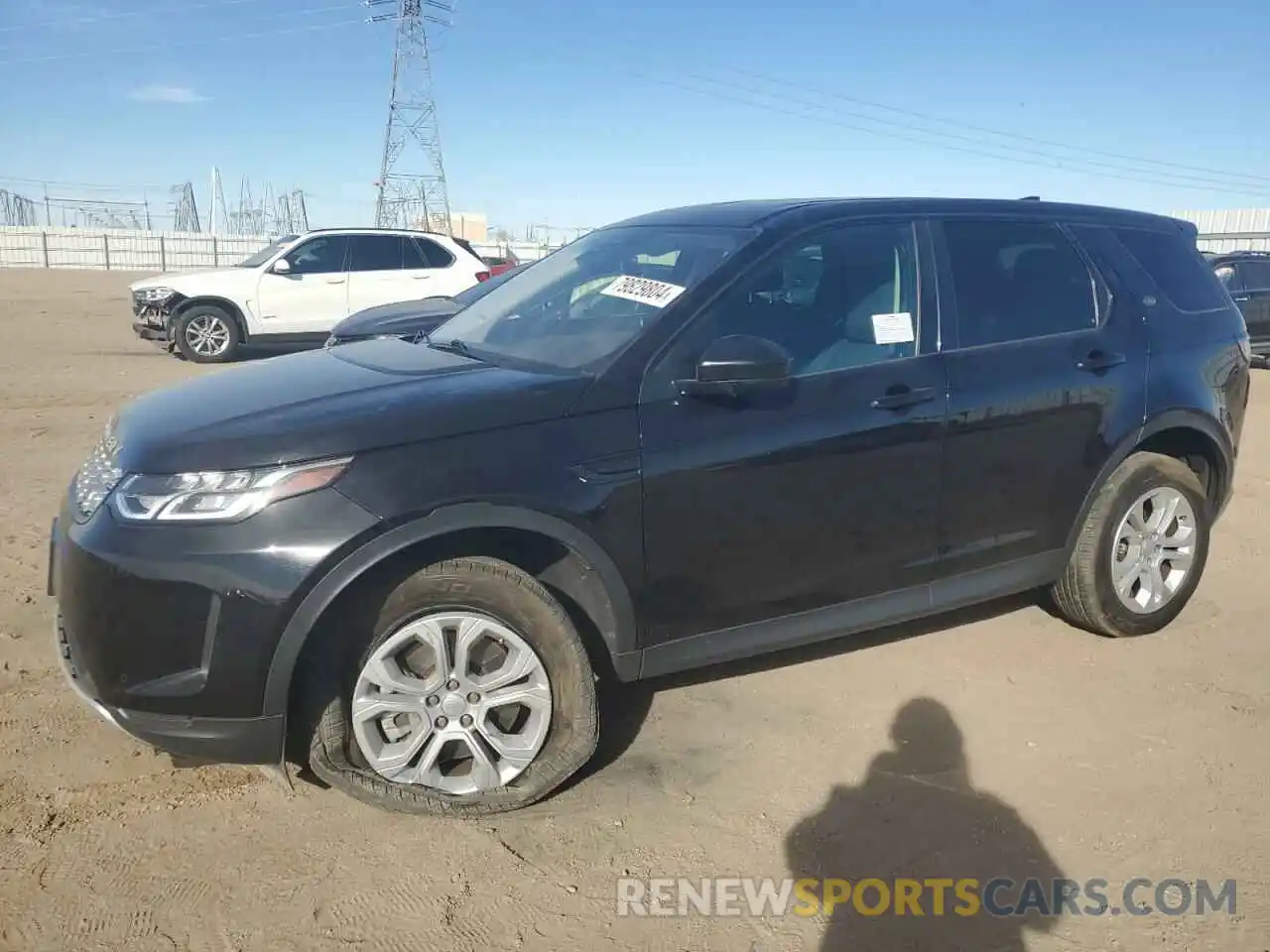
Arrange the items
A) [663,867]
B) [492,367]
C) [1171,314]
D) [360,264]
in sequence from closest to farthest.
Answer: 1. [663,867]
2. [492,367]
3. [1171,314]
4. [360,264]

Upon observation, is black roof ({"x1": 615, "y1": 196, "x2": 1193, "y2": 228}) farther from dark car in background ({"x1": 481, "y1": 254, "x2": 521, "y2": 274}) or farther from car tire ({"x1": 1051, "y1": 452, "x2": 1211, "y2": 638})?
dark car in background ({"x1": 481, "y1": 254, "x2": 521, "y2": 274})

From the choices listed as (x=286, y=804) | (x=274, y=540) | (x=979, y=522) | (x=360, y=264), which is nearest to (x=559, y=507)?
(x=274, y=540)

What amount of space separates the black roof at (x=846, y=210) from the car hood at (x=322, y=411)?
1.10 metres

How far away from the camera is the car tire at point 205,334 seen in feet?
41.3

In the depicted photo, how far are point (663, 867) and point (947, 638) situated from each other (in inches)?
82.9

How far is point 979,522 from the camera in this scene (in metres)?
3.79

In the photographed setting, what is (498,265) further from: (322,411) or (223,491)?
(223,491)

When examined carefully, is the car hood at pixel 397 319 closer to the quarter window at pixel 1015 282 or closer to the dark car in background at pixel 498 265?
the quarter window at pixel 1015 282

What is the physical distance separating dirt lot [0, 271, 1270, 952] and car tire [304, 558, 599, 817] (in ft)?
0.34

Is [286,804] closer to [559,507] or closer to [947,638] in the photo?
[559,507]

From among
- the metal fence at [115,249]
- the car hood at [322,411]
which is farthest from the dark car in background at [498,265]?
the metal fence at [115,249]

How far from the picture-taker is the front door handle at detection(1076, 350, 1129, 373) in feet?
13.2

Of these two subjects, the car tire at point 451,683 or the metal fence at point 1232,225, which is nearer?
the car tire at point 451,683

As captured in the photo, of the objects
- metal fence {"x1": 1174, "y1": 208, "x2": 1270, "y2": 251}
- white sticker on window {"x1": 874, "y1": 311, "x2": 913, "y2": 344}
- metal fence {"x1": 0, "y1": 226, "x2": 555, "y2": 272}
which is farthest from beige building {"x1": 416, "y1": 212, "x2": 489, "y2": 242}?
white sticker on window {"x1": 874, "y1": 311, "x2": 913, "y2": 344}
